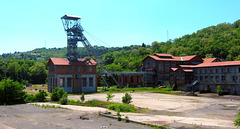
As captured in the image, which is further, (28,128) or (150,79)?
(150,79)

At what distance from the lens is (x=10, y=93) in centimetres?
3188

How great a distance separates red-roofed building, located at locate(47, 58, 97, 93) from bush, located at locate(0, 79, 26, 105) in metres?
24.8

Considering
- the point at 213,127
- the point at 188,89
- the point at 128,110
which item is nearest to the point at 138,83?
the point at 188,89

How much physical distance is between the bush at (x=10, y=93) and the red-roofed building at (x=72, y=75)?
24.8 meters

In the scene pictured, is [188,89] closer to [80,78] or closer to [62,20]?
[80,78]

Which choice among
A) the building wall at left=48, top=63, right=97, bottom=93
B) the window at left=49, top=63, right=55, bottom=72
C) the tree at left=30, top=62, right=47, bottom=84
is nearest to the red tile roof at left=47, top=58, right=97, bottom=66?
the building wall at left=48, top=63, right=97, bottom=93

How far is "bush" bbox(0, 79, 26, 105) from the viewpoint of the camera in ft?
104

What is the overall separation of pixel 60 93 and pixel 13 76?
89.7 metres

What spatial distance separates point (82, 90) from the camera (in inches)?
2377

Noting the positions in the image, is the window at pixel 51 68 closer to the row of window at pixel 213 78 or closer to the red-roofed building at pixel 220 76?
the red-roofed building at pixel 220 76

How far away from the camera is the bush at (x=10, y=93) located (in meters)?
31.6

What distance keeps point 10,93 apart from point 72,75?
89.9 ft

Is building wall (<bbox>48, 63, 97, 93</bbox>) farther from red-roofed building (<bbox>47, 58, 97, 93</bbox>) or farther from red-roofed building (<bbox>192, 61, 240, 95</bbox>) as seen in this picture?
red-roofed building (<bbox>192, 61, 240, 95</bbox>)

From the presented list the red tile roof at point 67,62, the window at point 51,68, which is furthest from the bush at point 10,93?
the window at point 51,68
